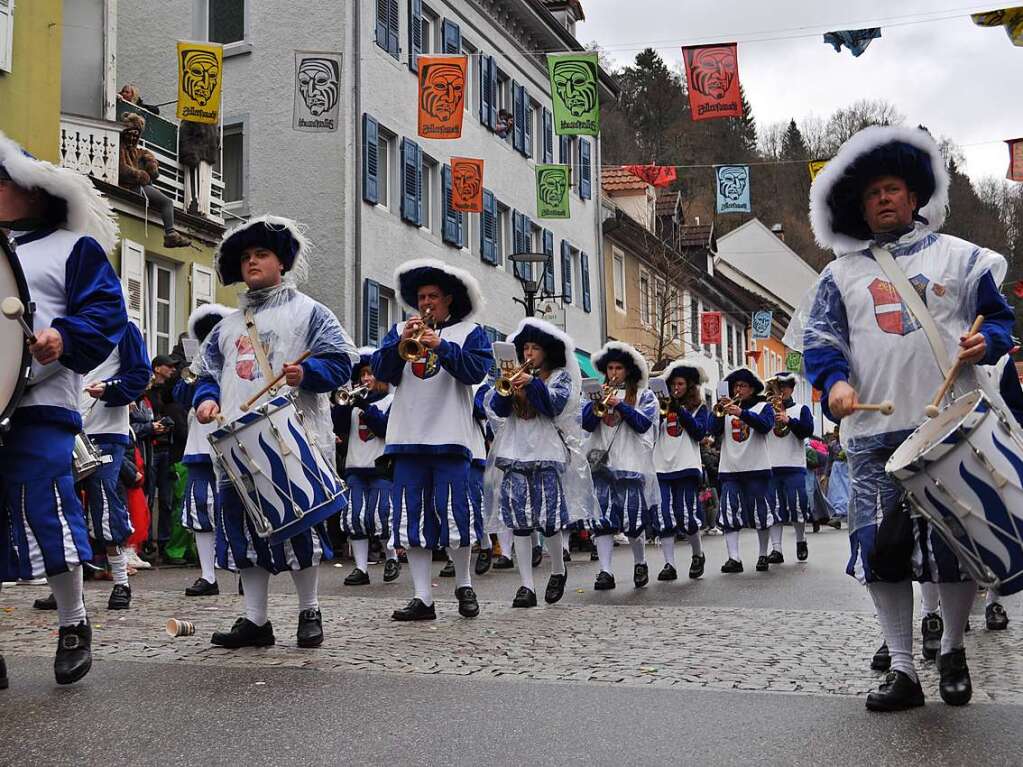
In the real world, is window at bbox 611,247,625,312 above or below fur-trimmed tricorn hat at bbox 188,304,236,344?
above

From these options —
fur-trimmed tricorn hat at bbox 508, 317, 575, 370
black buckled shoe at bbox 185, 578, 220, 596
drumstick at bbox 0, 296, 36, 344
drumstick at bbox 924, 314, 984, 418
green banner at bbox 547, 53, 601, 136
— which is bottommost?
black buckled shoe at bbox 185, 578, 220, 596

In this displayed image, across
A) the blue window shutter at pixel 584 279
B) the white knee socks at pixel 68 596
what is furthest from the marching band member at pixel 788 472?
the blue window shutter at pixel 584 279

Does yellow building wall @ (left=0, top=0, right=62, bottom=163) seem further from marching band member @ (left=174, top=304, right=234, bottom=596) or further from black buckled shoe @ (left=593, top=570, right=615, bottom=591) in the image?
black buckled shoe @ (left=593, top=570, right=615, bottom=591)

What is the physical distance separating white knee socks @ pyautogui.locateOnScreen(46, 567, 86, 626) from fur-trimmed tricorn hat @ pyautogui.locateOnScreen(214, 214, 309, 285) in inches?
83.7

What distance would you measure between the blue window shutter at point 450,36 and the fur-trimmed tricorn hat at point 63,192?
2450 cm

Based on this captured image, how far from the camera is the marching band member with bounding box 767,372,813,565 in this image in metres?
15.3

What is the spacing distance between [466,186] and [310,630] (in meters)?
20.1

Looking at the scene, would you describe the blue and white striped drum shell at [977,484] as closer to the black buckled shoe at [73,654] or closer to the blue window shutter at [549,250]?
the black buckled shoe at [73,654]

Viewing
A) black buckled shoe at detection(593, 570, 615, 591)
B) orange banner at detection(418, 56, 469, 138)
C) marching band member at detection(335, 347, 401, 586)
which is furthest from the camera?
orange banner at detection(418, 56, 469, 138)

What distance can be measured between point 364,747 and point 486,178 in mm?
28164

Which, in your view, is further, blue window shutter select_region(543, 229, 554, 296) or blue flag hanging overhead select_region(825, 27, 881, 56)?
blue window shutter select_region(543, 229, 554, 296)

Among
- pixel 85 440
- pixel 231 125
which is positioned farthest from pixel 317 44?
pixel 85 440

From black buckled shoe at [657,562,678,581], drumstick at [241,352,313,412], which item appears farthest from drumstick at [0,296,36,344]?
black buckled shoe at [657,562,678,581]

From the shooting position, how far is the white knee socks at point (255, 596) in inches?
284
